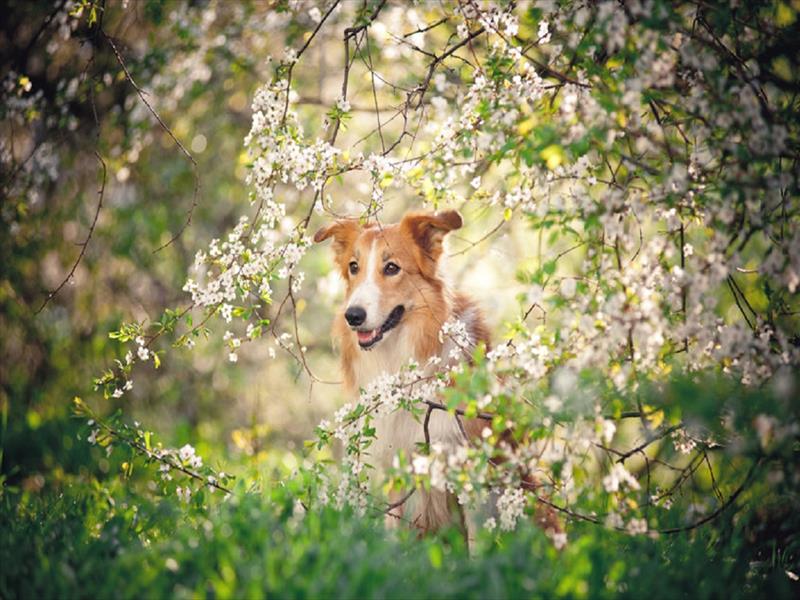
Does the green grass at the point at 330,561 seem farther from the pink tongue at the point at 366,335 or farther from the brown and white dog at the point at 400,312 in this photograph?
the pink tongue at the point at 366,335

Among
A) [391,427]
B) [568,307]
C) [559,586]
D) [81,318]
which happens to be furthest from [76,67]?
[559,586]

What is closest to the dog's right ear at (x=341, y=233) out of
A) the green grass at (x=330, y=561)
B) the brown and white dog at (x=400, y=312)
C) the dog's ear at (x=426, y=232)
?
the brown and white dog at (x=400, y=312)

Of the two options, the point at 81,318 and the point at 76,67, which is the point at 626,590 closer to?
the point at 76,67

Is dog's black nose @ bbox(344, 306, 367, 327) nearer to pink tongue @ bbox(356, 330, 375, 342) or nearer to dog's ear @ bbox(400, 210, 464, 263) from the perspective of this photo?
pink tongue @ bbox(356, 330, 375, 342)

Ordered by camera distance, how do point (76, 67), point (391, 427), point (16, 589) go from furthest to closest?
point (76, 67)
point (391, 427)
point (16, 589)

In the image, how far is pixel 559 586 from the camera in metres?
2.87

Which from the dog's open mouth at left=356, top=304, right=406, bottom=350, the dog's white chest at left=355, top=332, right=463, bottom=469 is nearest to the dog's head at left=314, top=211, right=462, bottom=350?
the dog's open mouth at left=356, top=304, right=406, bottom=350

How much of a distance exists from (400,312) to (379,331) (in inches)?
7.9

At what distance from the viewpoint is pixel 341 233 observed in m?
5.24

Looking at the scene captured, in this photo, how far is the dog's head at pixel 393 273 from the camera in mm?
4734

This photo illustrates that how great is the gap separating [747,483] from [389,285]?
240 cm

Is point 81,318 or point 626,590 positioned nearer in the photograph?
point 626,590

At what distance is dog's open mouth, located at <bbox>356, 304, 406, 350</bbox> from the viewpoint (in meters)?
4.77

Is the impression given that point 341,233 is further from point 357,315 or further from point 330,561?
point 330,561
